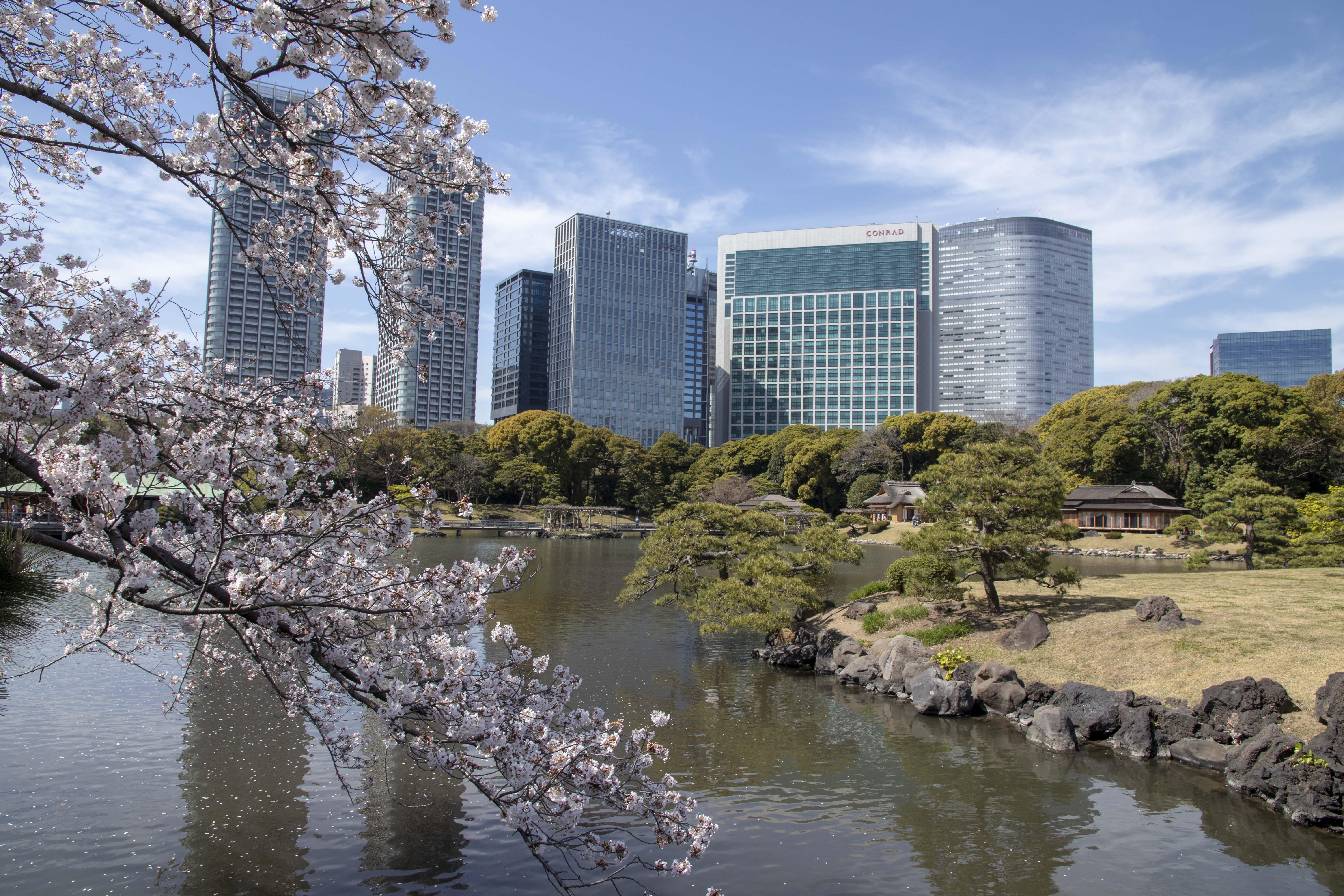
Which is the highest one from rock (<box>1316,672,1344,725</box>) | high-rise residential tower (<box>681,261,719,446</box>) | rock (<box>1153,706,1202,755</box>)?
high-rise residential tower (<box>681,261,719,446</box>)

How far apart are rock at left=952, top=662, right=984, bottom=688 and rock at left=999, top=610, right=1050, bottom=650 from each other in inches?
34.5

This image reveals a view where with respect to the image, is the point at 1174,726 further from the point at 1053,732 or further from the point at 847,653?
the point at 847,653

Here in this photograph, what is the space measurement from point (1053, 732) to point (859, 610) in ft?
23.0

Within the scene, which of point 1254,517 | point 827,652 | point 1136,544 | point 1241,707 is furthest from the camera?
point 1136,544

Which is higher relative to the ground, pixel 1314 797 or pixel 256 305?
pixel 256 305

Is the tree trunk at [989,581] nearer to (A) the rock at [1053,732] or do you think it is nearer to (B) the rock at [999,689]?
(B) the rock at [999,689]

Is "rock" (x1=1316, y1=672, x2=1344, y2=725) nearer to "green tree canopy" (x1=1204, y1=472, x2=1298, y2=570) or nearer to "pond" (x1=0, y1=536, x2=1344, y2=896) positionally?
"pond" (x1=0, y1=536, x2=1344, y2=896)

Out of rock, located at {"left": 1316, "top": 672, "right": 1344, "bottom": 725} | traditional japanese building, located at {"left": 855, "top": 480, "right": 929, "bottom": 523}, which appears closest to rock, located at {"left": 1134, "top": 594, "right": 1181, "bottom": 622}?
rock, located at {"left": 1316, "top": 672, "right": 1344, "bottom": 725}

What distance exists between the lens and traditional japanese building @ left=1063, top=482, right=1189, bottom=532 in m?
44.4

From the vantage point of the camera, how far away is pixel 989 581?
51.4 ft

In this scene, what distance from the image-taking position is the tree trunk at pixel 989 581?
50.9ft

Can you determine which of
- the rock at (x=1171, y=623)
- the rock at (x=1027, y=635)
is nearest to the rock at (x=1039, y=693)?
the rock at (x=1027, y=635)

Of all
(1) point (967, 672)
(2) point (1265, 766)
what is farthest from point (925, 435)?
(2) point (1265, 766)

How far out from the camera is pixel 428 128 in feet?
15.6
